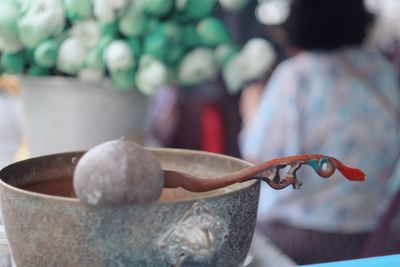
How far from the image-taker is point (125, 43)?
0.92 metres

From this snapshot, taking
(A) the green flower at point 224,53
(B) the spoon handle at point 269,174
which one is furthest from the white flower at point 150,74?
(B) the spoon handle at point 269,174

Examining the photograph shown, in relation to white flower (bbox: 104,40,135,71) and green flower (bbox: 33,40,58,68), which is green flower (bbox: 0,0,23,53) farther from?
white flower (bbox: 104,40,135,71)

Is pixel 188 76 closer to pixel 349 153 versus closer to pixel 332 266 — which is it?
pixel 332 266

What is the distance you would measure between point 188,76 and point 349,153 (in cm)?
67

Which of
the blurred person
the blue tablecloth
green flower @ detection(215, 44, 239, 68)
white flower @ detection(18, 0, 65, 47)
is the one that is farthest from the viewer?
the blurred person

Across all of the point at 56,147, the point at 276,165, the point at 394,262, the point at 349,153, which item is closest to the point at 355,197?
the point at 349,153

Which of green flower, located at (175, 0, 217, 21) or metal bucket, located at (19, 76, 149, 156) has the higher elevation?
green flower, located at (175, 0, 217, 21)

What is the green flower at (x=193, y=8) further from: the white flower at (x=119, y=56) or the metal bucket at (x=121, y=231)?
the metal bucket at (x=121, y=231)

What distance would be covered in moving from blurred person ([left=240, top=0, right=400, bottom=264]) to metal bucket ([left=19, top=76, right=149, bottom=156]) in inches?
24.1

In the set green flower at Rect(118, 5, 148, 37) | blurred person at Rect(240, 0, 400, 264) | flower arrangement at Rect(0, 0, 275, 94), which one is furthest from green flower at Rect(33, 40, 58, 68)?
blurred person at Rect(240, 0, 400, 264)

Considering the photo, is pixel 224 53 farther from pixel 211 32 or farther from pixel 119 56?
pixel 119 56

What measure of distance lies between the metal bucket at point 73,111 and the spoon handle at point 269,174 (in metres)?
0.52

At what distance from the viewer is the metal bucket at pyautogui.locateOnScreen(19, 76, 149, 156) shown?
3.17 ft

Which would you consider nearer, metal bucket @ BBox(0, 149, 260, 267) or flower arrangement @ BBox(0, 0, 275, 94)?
metal bucket @ BBox(0, 149, 260, 267)
